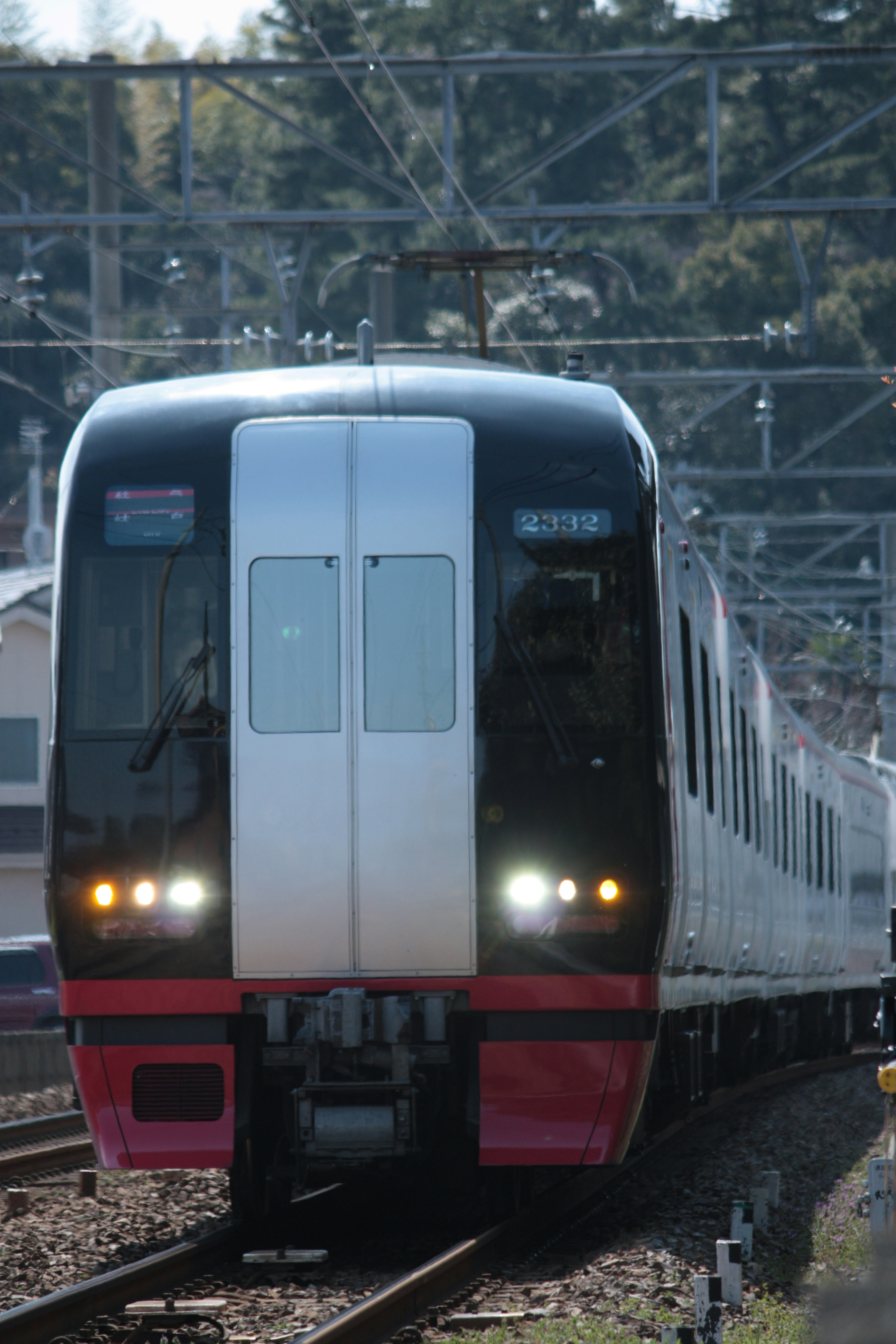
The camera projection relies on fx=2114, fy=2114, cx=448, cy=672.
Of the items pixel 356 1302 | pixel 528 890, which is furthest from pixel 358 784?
pixel 356 1302

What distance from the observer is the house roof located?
3175 centimetres

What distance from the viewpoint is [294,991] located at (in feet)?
25.3

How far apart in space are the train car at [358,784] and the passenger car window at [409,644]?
0.04ft

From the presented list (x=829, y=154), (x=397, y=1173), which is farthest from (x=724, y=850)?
(x=829, y=154)

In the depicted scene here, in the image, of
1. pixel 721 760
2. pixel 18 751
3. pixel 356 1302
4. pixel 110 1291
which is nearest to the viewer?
pixel 110 1291

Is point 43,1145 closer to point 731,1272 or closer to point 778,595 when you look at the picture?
point 731,1272

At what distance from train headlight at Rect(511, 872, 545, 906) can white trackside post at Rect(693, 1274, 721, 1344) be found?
181 cm

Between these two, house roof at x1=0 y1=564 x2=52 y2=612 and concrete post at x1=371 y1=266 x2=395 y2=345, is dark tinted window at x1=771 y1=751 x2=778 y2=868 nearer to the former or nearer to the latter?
concrete post at x1=371 y1=266 x2=395 y2=345

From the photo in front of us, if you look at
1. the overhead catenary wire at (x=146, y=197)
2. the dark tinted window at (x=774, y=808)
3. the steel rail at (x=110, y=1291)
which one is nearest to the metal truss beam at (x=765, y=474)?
the overhead catenary wire at (x=146, y=197)

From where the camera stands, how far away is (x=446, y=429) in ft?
26.4

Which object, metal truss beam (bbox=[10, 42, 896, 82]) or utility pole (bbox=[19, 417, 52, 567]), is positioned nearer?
metal truss beam (bbox=[10, 42, 896, 82])

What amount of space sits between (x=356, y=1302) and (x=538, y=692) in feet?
7.47

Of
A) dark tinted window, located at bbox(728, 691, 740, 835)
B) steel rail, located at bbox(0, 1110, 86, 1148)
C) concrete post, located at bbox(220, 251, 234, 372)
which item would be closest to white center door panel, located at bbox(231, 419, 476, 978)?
dark tinted window, located at bbox(728, 691, 740, 835)

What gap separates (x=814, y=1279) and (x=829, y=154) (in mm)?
42102
